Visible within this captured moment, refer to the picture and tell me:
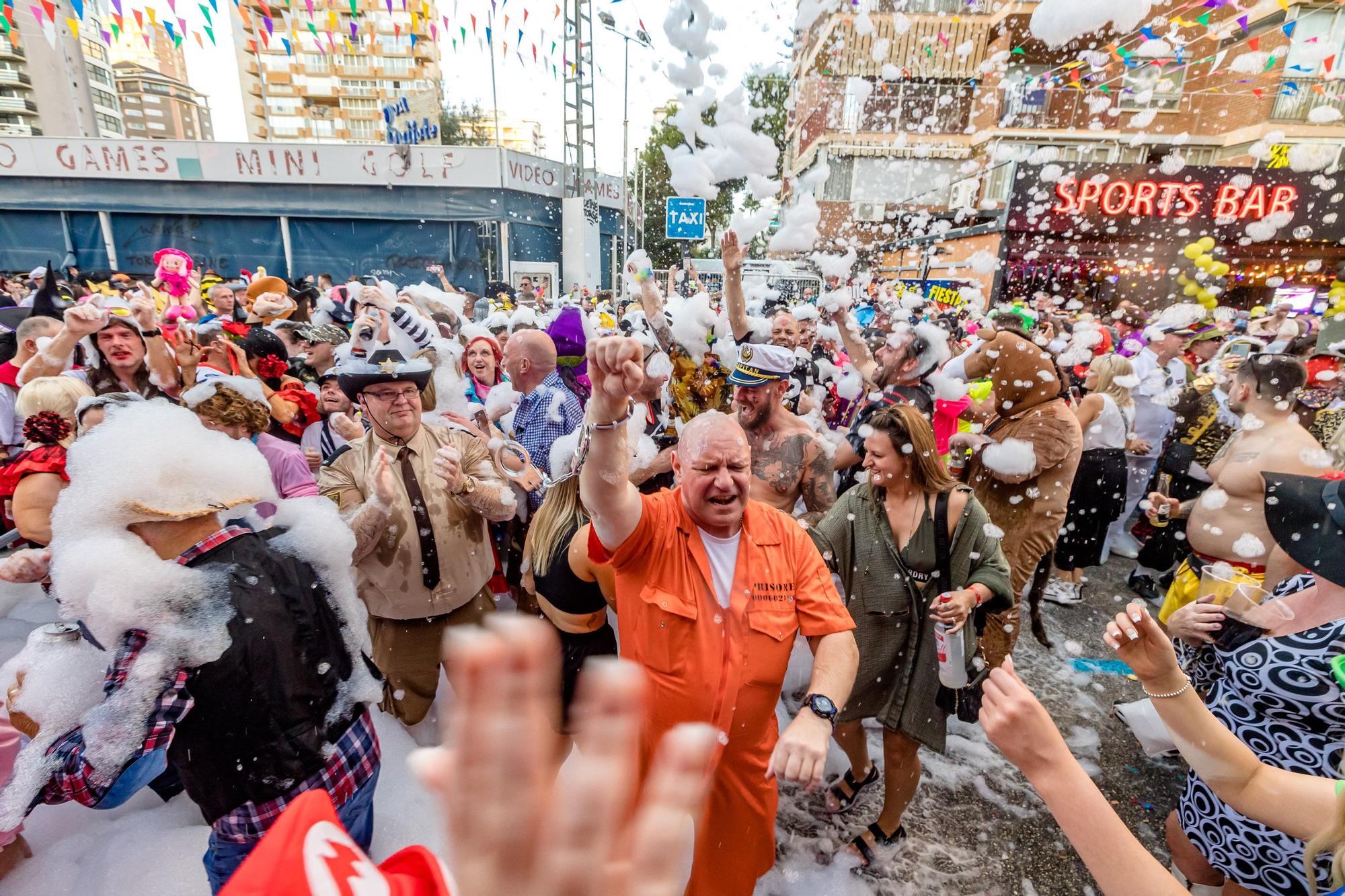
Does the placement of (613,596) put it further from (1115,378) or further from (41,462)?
(1115,378)

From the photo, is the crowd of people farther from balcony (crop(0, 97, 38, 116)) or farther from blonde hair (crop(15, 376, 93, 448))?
balcony (crop(0, 97, 38, 116))

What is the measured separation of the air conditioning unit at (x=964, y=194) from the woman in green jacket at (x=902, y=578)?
51.3 feet

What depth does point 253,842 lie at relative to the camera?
1.73 m

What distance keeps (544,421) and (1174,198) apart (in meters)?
15.5

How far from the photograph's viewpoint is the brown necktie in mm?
2598

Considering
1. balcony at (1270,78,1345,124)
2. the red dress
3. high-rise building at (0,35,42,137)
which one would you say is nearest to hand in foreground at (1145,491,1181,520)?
the red dress

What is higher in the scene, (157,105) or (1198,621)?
(157,105)

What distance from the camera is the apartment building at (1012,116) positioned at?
7617 millimetres

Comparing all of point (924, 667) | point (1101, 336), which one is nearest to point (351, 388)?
point (924, 667)

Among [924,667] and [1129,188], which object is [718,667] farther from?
[1129,188]

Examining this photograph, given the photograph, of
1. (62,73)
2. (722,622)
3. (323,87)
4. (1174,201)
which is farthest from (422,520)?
(323,87)

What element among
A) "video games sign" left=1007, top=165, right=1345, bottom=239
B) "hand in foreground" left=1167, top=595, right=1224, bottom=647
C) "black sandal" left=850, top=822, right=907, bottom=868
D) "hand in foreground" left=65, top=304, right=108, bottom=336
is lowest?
"black sandal" left=850, top=822, right=907, bottom=868

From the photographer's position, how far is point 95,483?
4.72ft

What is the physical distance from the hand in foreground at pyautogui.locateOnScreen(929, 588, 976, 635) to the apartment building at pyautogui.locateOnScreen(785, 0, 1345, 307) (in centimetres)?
480
